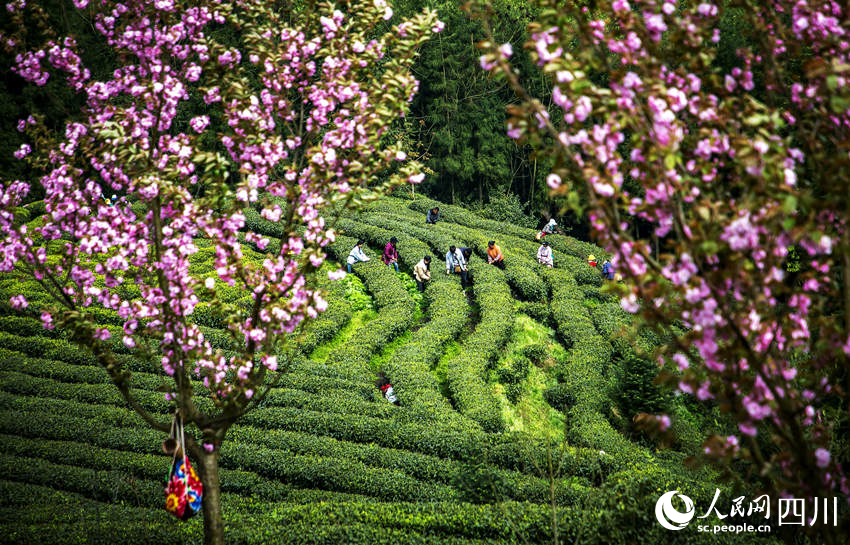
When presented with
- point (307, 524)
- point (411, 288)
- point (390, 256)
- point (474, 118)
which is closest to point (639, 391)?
point (307, 524)

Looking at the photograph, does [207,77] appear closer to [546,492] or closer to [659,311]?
[659,311]

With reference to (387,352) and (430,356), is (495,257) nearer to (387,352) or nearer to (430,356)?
(387,352)

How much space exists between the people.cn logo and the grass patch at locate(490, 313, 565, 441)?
12.6 ft

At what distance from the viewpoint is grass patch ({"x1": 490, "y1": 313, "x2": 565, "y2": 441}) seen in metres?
11.8

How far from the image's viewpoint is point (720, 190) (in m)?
3.29

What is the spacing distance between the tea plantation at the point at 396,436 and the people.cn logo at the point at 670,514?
0.10 meters

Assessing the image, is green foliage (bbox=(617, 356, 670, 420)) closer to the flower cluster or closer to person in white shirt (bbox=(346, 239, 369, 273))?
the flower cluster

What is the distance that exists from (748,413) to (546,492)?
583 centimetres

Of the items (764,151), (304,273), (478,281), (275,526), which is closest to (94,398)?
(275,526)

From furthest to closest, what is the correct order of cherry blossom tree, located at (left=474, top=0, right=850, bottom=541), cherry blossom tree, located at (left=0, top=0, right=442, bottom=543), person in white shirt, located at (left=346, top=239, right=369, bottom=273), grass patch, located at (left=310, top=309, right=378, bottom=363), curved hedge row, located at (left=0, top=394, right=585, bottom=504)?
person in white shirt, located at (left=346, top=239, right=369, bottom=273)
grass patch, located at (left=310, top=309, right=378, bottom=363)
curved hedge row, located at (left=0, top=394, right=585, bottom=504)
cherry blossom tree, located at (left=0, top=0, right=442, bottom=543)
cherry blossom tree, located at (left=474, top=0, right=850, bottom=541)

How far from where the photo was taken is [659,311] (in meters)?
3.31

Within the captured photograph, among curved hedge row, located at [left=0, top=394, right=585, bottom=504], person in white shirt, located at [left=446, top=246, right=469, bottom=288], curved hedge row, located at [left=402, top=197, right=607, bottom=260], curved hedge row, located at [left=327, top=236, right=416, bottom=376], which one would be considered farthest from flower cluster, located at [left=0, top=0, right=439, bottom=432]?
curved hedge row, located at [left=402, top=197, right=607, bottom=260]

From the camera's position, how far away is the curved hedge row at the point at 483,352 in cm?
1132

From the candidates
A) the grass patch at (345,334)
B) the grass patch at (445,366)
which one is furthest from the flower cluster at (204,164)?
the grass patch at (345,334)
